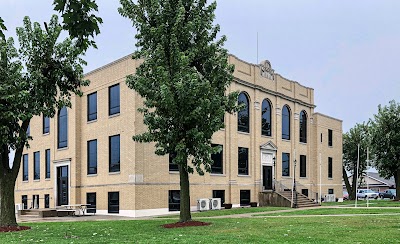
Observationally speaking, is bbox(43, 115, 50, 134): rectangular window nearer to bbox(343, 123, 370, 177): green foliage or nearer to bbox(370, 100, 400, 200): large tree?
bbox(370, 100, 400, 200): large tree

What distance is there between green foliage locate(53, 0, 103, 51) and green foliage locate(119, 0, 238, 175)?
12219 mm

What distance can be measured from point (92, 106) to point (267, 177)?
15.3 m

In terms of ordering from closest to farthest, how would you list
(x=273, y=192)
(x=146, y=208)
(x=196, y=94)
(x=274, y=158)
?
(x=196, y=94) < (x=146, y=208) < (x=273, y=192) < (x=274, y=158)

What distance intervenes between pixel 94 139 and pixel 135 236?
769 inches

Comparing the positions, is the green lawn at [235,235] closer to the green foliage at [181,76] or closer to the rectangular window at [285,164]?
the green foliage at [181,76]

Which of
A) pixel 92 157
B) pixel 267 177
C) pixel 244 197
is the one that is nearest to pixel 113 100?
pixel 92 157

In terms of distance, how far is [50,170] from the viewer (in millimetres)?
38812

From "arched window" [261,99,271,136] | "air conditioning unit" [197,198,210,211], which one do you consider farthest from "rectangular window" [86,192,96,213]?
"arched window" [261,99,271,136]

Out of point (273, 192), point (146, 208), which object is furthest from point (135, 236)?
point (273, 192)

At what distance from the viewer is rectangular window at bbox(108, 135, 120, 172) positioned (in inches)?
1250

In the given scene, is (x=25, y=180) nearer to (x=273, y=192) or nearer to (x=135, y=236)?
(x=273, y=192)

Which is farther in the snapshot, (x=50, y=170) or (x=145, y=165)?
(x=50, y=170)

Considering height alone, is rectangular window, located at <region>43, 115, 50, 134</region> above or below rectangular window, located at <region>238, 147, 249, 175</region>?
above

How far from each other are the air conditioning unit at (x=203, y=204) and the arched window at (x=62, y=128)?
458 inches
